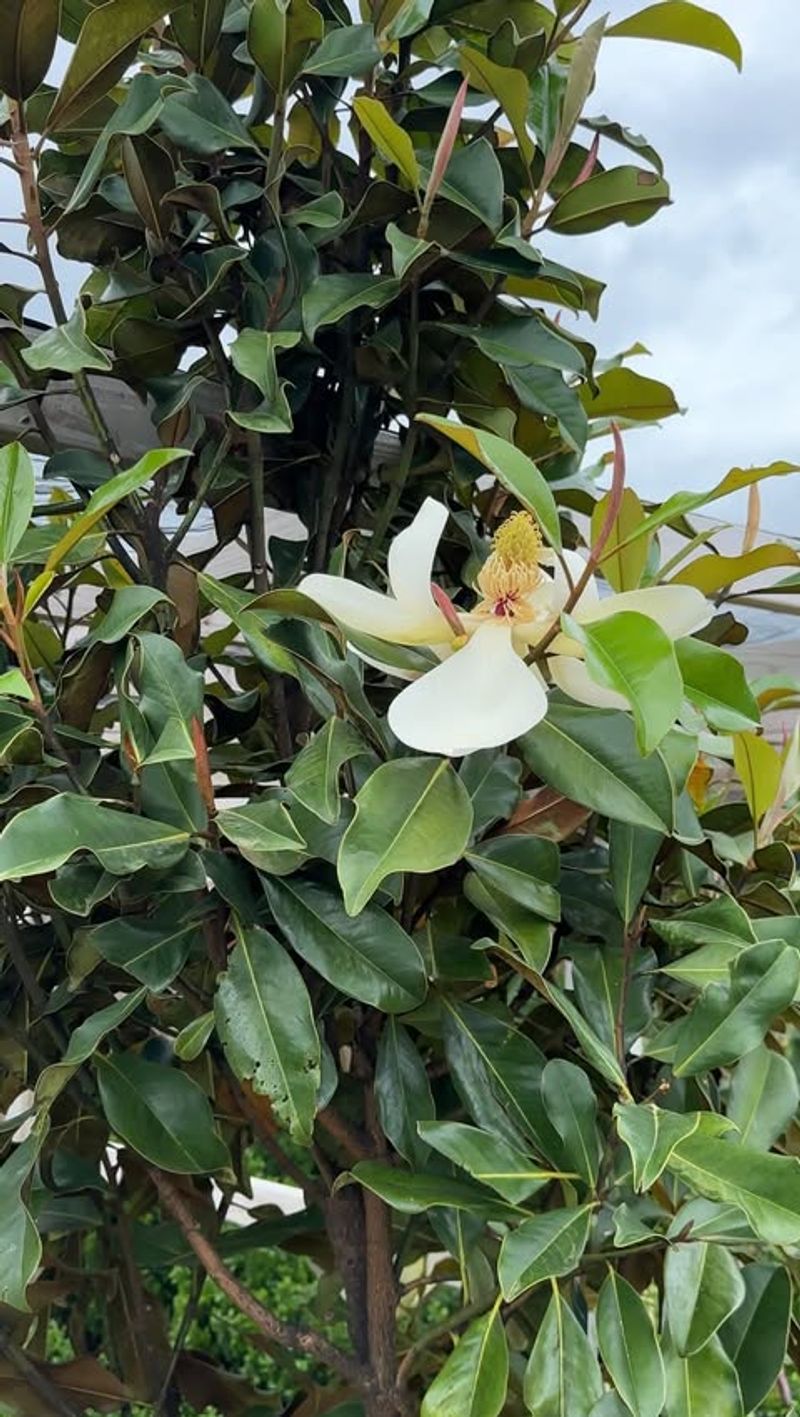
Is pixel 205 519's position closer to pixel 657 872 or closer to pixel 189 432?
pixel 189 432

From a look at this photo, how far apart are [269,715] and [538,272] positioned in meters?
0.31

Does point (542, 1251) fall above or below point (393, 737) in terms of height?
below

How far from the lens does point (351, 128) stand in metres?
0.75

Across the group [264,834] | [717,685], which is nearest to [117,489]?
[264,834]

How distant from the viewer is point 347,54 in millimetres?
672

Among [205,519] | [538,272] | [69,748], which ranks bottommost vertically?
[205,519]

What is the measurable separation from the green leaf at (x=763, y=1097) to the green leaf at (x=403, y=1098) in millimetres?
146

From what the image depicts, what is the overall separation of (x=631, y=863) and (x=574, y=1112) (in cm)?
12

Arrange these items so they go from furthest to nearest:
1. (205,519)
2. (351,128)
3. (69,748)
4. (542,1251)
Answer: (205,519) → (351,128) → (69,748) → (542,1251)

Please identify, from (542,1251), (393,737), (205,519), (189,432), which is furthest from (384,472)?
(205,519)

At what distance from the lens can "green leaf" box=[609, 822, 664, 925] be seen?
23.5 inches

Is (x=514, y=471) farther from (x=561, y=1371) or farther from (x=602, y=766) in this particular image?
(x=561, y=1371)

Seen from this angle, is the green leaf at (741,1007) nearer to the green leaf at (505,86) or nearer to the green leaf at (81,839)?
the green leaf at (81,839)

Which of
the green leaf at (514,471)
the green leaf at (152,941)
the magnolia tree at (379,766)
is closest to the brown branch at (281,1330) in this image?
the magnolia tree at (379,766)
